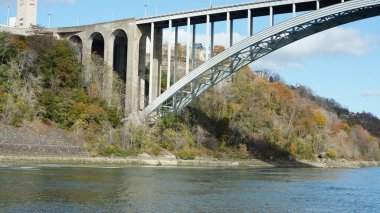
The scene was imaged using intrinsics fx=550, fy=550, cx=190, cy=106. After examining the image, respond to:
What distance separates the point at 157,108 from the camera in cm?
4916

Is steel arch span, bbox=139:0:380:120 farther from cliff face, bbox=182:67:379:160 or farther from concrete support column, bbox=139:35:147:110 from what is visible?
cliff face, bbox=182:67:379:160

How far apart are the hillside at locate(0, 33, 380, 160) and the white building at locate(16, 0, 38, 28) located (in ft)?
109

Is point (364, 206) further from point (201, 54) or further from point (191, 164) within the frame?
point (201, 54)

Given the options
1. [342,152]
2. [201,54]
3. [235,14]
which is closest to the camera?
[235,14]

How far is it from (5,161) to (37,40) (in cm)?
1859

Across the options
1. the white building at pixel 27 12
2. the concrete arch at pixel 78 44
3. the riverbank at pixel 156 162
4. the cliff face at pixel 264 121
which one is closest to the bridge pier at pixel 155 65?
the cliff face at pixel 264 121

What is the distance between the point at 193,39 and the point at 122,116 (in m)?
10.3

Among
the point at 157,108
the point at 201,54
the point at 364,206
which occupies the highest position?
the point at 201,54

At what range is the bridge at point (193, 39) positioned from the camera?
36656 millimetres

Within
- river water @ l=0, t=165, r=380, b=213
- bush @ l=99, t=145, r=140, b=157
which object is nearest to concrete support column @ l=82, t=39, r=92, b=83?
bush @ l=99, t=145, r=140, b=157

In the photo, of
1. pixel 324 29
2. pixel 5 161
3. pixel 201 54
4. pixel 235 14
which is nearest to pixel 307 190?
pixel 324 29

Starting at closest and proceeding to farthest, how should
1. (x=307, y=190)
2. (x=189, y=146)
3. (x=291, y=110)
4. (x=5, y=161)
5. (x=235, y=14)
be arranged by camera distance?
(x=307, y=190)
(x=5, y=161)
(x=235, y=14)
(x=189, y=146)
(x=291, y=110)

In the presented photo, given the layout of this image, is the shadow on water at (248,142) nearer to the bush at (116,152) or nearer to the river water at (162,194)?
the bush at (116,152)

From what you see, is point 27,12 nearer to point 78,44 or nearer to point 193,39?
point 78,44
